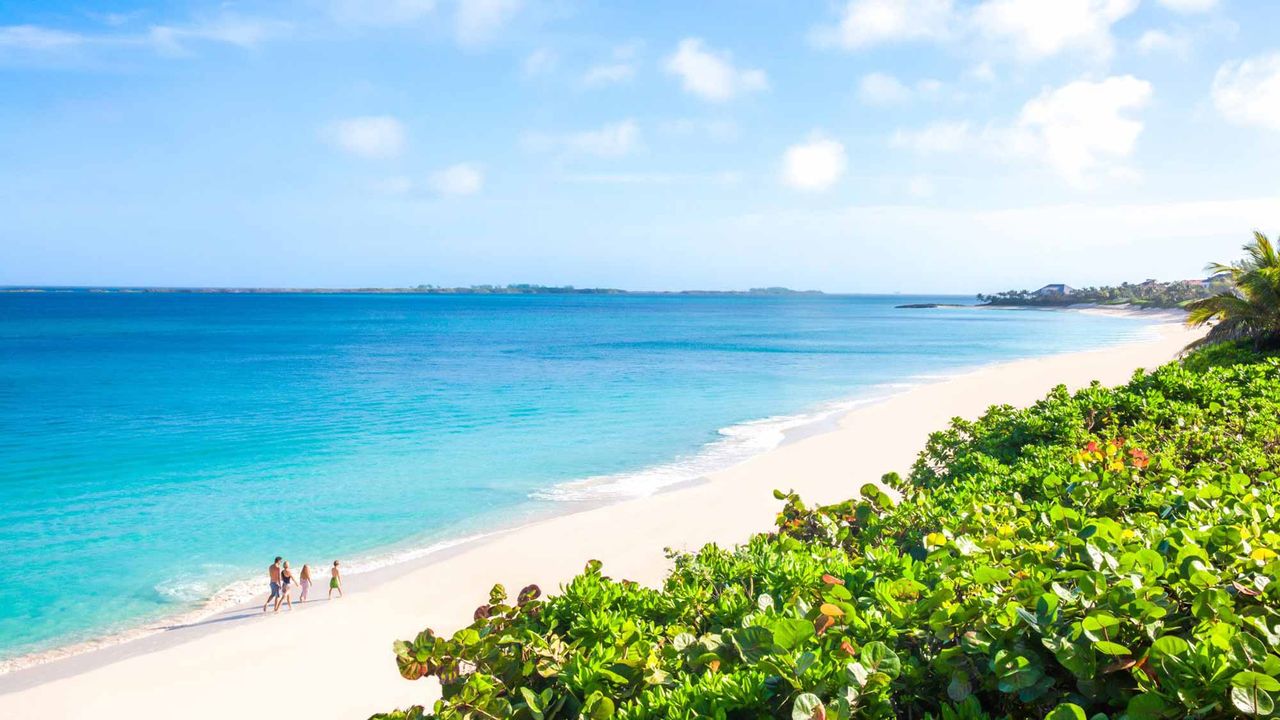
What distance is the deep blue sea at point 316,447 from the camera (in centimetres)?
1608

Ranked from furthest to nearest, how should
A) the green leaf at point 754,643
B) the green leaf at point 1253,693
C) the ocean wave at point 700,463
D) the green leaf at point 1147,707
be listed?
1. the ocean wave at point 700,463
2. the green leaf at point 754,643
3. the green leaf at point 1147,707
4. the green leaf at point 1253,693

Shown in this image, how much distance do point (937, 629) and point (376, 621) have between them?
1204 centimetres

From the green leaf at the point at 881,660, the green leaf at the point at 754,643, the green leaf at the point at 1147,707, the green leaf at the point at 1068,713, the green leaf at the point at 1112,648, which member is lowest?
the green leaf at the point at 754,643

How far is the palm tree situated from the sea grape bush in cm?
1621

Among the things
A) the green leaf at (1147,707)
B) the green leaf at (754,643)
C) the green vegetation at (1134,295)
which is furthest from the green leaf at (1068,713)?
the green vegetation at (1134,295)

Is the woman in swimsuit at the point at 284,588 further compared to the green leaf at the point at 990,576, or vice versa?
the woman in swimsuit at the point at 284,588

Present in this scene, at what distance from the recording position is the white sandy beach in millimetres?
10609

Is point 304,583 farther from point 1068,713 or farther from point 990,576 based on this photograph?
point 1068,713

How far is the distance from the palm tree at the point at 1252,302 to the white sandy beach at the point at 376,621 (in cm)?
860

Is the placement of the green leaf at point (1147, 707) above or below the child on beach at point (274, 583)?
above

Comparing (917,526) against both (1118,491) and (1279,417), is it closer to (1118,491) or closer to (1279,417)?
(1118,491)

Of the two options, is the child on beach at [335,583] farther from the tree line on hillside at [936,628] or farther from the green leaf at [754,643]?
the green leaf at [754,643]

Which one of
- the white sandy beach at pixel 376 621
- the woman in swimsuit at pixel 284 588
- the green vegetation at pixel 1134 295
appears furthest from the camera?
the green vegetation at pixel 1134 295

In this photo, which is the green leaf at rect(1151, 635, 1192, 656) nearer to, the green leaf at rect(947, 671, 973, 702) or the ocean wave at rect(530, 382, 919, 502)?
the green leaf at rect(947, 671, 973, 702)
